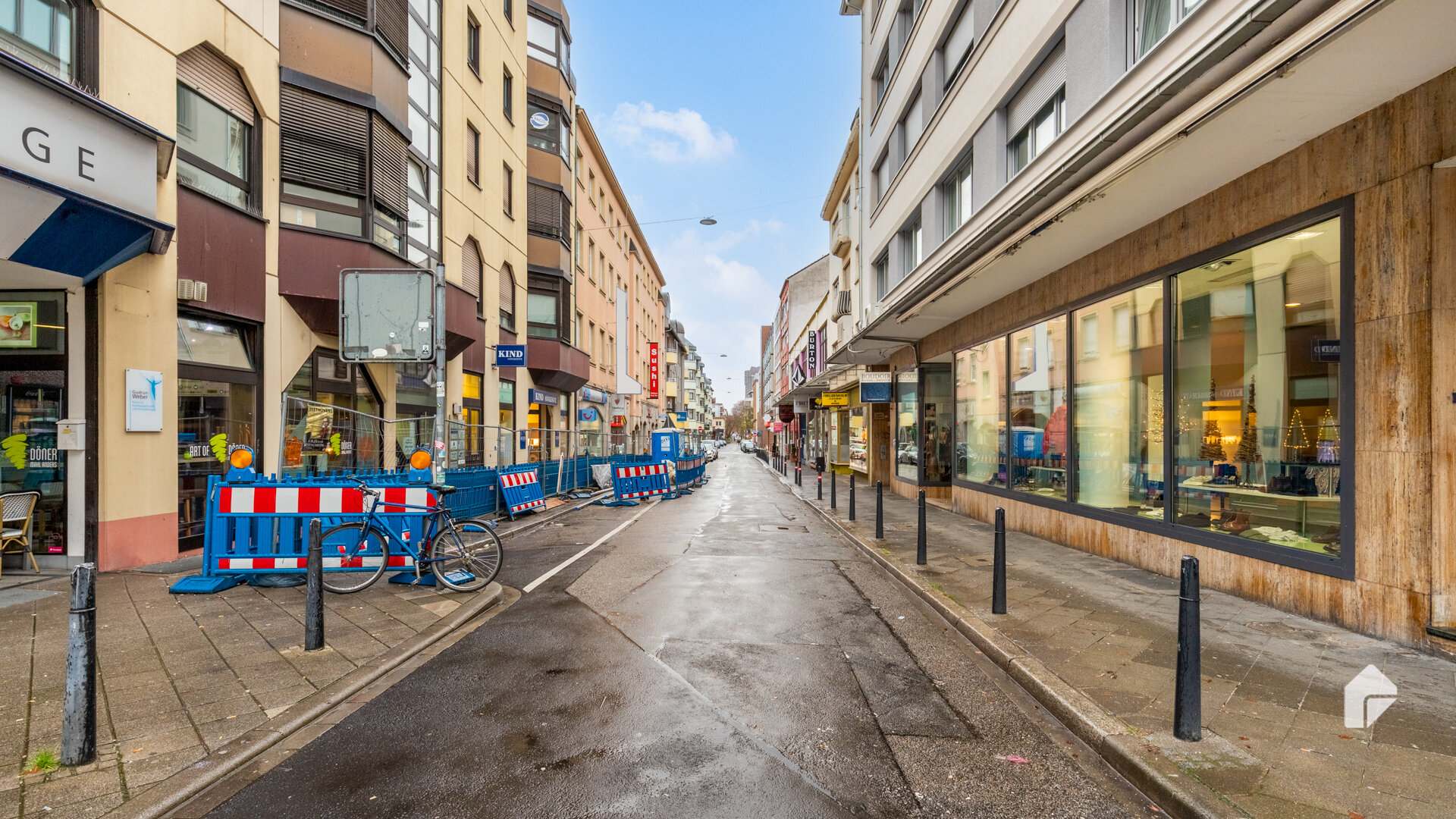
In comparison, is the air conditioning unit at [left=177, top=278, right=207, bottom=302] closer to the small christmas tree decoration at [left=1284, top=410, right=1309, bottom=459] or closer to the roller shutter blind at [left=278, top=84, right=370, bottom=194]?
the roller shutter blind at [left=278, top=84, right=370, bottom=194]

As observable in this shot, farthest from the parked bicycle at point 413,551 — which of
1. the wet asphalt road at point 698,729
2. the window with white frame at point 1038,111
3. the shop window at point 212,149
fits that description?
the window with white frame at point 1038,111

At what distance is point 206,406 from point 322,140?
4.85m

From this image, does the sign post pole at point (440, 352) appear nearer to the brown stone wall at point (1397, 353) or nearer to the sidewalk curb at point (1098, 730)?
the sidewalk curb at point (1098, 730)

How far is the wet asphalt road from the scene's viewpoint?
11.0 feet

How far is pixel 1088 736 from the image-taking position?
4.02 meters

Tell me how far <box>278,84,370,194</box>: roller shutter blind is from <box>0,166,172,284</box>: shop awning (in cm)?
373

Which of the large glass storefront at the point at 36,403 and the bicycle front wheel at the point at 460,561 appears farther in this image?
the large glass storefront at the point at 36,403

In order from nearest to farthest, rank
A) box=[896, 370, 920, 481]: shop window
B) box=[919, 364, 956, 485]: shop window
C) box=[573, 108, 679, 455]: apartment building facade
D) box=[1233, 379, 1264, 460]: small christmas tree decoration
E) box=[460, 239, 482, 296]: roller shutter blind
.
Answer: box=[1233, 379, 1264, 460]: small christmas tree decoration → box=[919, 364, 956, 485]: shop window → box=[460, 239, 482, 296]: roller shutter blind → box=[896, 370, 920, 481]: shop window → box=[573, 108, 679, 455]: apartment building facade

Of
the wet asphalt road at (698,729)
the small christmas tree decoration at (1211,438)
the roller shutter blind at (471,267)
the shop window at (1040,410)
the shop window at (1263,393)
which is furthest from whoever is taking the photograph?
the roller shutter blind at (471,267)

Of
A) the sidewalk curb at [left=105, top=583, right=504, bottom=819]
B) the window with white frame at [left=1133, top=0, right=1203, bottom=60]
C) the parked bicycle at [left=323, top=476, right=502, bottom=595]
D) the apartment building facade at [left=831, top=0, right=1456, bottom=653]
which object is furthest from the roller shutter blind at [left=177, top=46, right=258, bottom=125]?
the window with white frame at [left=1133, top=0, right=1203, bottom=60]

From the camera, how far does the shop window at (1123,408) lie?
856cm

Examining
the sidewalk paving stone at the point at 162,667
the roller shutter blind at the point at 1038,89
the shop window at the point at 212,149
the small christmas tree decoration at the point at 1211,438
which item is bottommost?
the sidewalk paving stone at the point at 162,667

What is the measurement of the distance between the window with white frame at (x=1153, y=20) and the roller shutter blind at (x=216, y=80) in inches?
461

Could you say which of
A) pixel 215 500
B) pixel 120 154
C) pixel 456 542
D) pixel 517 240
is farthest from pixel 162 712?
pixel 517 240
